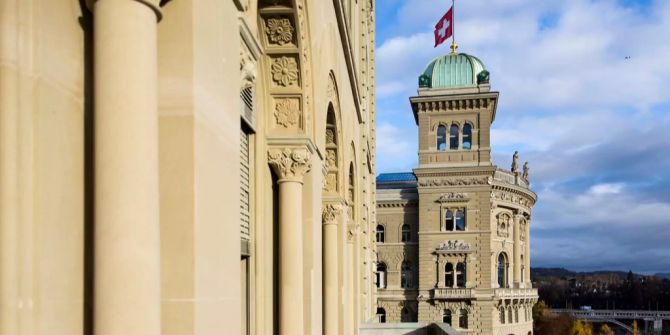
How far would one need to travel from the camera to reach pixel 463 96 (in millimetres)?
56719

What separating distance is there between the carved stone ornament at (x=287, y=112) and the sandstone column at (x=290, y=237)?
409 mm

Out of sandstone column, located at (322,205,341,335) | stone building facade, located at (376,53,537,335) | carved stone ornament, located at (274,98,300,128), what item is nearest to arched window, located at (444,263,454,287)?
stone building facade, located at (376,53,537,335)

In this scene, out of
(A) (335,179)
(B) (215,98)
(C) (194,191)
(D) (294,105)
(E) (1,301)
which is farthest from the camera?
(A) (335,179)

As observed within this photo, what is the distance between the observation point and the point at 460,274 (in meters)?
56.2

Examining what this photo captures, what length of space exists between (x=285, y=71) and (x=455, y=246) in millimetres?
48317

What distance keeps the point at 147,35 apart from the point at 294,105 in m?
5.67

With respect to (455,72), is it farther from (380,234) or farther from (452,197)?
(380,234)

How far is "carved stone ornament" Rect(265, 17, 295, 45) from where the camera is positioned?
855 cm

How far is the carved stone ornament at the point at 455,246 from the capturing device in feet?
182

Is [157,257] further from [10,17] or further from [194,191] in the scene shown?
[10,17]

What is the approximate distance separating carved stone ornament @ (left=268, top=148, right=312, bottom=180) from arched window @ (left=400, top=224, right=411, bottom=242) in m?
50.9

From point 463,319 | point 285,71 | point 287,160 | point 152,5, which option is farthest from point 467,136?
point 152,5

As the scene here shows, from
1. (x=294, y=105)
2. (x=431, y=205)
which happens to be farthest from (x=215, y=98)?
(x=431, y=205)

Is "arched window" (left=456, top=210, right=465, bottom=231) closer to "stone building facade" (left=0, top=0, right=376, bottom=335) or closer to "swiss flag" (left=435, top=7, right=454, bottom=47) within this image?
"swiss flag" (left=435, top=7, right=454, bottom=47)
